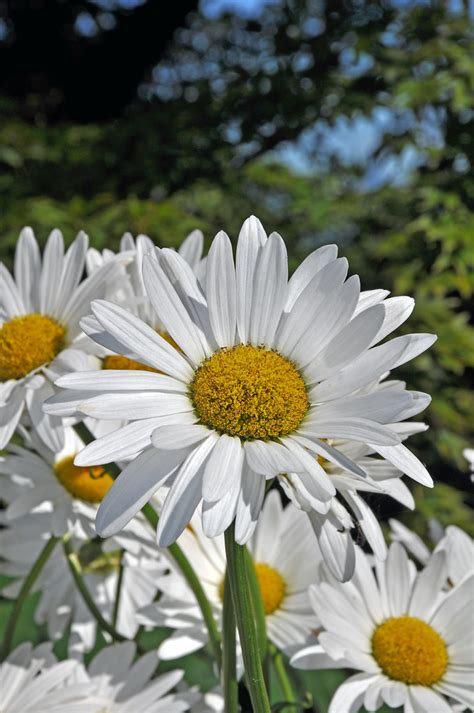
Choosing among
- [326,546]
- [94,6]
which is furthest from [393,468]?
[94,6]

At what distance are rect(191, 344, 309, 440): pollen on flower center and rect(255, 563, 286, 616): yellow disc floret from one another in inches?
7.5

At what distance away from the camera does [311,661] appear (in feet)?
1.41

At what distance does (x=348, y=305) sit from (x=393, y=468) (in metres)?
0.07

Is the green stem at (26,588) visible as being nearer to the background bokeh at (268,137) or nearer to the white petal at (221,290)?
the white petal at (221,290)

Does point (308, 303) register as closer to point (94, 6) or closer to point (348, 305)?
point (348, 305)

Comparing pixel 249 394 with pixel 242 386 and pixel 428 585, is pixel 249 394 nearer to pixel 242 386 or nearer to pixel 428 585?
pixel 242 386

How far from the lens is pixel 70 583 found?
571mm

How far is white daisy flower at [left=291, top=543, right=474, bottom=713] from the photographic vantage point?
0.41 m

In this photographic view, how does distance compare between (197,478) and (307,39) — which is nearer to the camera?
(197,478)

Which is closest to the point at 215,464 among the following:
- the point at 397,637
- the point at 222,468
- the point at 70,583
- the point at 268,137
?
the point at 222,468

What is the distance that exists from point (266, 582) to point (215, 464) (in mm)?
244

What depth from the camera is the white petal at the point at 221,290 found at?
1.14ft

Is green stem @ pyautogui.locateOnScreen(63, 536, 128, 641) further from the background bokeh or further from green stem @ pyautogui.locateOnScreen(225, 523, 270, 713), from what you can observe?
the background bokeh

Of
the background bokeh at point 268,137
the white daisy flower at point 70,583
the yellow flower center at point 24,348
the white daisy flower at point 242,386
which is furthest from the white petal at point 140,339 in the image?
the background bokeh at point 268,137
